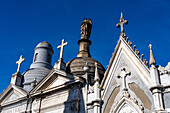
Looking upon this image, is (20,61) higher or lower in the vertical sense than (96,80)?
higher

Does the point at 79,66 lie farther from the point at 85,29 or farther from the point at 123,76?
the point at 123,76

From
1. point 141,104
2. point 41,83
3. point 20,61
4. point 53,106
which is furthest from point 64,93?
point 20,61

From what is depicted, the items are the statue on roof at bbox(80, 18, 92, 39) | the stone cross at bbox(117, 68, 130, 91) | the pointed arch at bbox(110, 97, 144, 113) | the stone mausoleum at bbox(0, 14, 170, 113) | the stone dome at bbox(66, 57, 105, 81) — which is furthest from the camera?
the statue on roof at bbox(80, 18, 92, 39)

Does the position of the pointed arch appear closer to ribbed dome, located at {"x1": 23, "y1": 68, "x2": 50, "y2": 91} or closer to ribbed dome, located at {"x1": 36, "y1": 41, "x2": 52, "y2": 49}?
ribbed dome, located at {"x1": 23, "y1": 68, "x2": 50, "y2": 91}

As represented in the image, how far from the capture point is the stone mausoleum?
1367 cm

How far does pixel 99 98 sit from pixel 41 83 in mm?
5403

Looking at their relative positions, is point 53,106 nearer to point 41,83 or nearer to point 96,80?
point 41,83

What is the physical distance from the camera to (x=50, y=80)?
61.5 feet

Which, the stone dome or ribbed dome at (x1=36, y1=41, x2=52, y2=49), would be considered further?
ribbed dome at (x1=36, y1=41, x2=52, y2=49)

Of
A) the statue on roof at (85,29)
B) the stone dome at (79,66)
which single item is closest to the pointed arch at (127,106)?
the stone dome at (79,66)

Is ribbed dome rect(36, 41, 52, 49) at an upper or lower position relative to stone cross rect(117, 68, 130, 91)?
upper

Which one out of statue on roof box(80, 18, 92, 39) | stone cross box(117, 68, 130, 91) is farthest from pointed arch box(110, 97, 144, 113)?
statue on roof box(80, 18, 92, 39)

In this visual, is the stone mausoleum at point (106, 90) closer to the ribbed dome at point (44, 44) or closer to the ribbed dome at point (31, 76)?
the ribbed dome at point (31, 76)

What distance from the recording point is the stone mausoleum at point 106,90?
13672 mm
